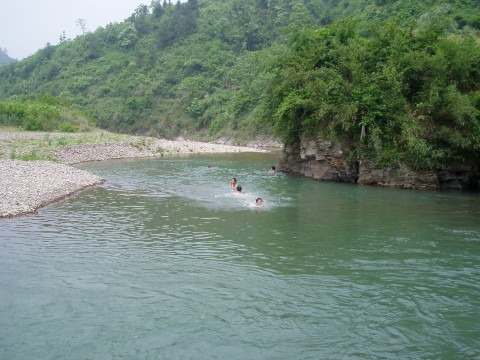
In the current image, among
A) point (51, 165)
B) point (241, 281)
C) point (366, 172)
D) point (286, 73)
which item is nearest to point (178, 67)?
point (51, 165)

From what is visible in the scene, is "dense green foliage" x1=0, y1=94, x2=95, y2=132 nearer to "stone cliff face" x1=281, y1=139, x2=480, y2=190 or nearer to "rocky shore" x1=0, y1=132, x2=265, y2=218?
"rocky shore" x1=0, y1=132, x2=265, y2=218

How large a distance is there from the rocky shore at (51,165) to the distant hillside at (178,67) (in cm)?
2630

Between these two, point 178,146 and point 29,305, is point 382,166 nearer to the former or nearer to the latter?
point 29,305

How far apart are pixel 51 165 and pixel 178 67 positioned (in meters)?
75.9

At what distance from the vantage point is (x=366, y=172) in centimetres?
3003

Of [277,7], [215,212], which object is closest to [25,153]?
[215,212]

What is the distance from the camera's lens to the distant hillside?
90562 mm

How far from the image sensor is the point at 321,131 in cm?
3133

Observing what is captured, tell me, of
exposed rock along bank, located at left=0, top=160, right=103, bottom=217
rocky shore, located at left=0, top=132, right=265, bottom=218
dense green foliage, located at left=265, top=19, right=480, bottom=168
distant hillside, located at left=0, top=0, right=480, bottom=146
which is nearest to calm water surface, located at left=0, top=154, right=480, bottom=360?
exposed rock along bank, located at left=0, top=160, right=103, bottom=217

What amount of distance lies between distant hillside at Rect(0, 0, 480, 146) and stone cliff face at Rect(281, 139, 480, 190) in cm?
4355

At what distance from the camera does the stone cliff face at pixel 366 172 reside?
1118 inches

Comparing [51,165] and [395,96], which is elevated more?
[395,96]

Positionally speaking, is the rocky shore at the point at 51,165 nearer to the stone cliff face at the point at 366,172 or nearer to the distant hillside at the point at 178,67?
the stone cliff face at the point at 366,172

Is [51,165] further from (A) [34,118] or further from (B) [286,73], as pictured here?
(A) [34,118]
